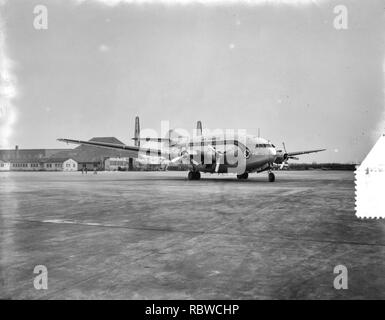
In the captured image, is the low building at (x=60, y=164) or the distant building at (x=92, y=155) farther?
the distant building at (x=92, y=155)

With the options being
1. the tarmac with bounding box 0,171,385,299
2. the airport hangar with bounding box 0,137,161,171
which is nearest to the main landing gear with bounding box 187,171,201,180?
the tarmac with bounding box 0,171,385,299

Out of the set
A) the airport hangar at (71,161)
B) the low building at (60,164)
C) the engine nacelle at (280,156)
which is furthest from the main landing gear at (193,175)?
the low building at (60,164)

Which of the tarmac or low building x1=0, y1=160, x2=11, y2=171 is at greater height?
low building x1=0, y1=160, x2=11, y2=171

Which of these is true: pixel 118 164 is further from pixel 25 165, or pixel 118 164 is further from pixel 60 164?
pixel 25 165

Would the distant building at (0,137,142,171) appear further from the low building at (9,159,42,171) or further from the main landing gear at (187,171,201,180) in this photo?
the main landing gear at (187,171,201,180)

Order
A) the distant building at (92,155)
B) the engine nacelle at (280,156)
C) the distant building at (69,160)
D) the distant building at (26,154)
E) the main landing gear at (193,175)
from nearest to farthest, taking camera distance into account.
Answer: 1. the engine nacelle at (280,156)
2. the main landing gear at (193,175)
3. the distant building at (69,160)
4. the distant building at (92,155)
5. the distant building at (26,154)

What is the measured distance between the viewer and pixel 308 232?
6.77 metres

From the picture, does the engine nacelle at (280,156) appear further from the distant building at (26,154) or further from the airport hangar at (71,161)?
the distant building at (26,154)

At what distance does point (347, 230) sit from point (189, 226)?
342cm

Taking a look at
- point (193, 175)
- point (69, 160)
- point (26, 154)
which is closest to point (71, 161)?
point (69, 160)

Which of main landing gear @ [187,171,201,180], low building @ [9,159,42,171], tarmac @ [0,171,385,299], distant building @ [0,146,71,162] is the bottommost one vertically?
tarmac @ [0,171,385,299]

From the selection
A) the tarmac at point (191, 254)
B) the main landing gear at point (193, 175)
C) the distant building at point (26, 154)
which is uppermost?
the distant building at point (26, 154)
